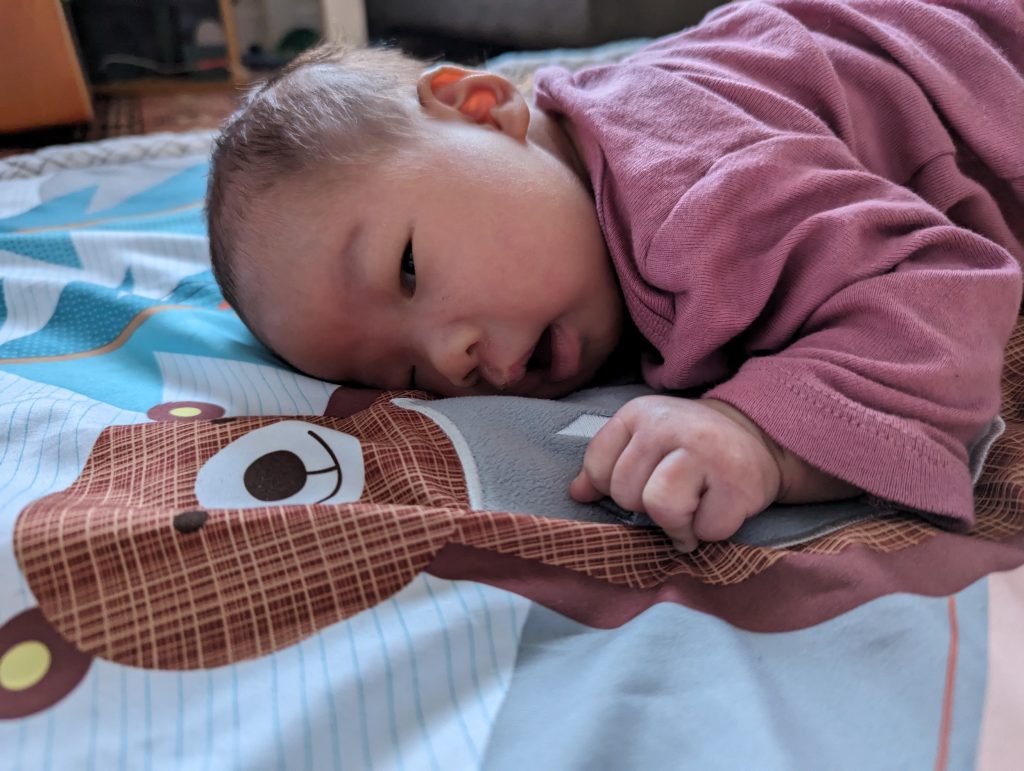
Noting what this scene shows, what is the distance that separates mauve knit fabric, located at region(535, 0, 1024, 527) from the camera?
0.54 meters

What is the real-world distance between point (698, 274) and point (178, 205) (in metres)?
0.85

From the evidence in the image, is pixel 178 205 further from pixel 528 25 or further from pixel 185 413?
pixel 528 25

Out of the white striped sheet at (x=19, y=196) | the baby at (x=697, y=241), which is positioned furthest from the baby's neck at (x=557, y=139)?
the white striped sheet at (x=19, y=196)

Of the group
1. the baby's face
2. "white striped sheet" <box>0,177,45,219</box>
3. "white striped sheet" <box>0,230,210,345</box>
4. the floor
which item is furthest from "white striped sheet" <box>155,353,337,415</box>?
the floor

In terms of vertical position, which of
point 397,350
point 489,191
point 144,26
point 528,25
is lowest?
point 144,26

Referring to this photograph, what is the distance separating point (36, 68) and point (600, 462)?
7.43 ft

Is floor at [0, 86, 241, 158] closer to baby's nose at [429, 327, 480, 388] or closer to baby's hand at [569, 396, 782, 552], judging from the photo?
baby's nose at [429, 327, 480, 388]

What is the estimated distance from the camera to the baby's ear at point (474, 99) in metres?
0.79

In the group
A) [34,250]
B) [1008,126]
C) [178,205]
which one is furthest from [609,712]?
[178,205]

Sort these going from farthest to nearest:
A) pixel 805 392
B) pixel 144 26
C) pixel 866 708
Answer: pixel 144 26
pixel 805 392
pixel 866 708

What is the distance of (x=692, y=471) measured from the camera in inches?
20.1

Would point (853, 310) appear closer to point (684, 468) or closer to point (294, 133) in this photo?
point (684, 468)

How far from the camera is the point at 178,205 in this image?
3.92 feet

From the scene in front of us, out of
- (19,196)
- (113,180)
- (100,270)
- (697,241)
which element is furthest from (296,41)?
(697,241)
